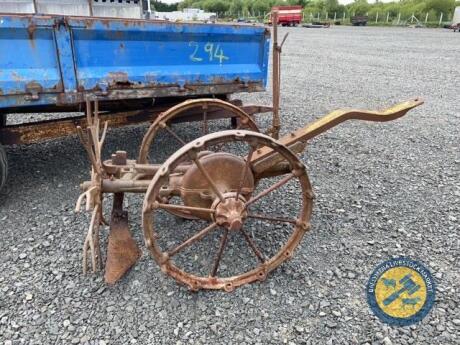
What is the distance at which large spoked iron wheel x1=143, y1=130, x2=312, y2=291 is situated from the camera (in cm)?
214

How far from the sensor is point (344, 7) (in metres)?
55.8

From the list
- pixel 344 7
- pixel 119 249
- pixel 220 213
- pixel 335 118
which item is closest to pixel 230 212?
pixel 220 213

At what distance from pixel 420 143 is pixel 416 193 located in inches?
57.9

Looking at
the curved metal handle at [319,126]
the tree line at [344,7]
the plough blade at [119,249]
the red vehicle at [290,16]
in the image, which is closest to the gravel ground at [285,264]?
the plough blade at [119,249]

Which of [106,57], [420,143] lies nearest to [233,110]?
[106,57]

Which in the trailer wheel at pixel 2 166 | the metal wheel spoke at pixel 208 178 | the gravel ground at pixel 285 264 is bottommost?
the gravel ground at pixel 285 264

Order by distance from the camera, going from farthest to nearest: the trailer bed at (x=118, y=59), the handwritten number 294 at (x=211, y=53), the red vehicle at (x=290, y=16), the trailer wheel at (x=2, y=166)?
1. the red vehicle at (x=290, y=16)
2. the handwritten number 294 at (x=211, y=53)
3. the trailer wheel at (x=2, y=166)
4. the trailer bed at (x=118, y=59)

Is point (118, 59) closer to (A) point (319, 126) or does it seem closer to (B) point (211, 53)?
(B) point (211, 53)

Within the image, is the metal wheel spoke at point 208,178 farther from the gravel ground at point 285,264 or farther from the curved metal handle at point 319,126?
the gravel ground at point 285,264

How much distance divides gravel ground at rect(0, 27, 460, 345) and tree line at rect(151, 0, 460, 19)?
3962 centimetres

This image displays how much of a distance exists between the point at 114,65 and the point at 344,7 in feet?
194

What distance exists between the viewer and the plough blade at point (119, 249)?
245 centimetres

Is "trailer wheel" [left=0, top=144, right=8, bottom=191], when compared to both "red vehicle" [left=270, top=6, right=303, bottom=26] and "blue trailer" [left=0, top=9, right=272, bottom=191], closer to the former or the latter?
"blue trailer" [left=0, top=9, right=272, bottom=191]

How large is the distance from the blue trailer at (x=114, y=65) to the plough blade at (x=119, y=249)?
3.36ft
